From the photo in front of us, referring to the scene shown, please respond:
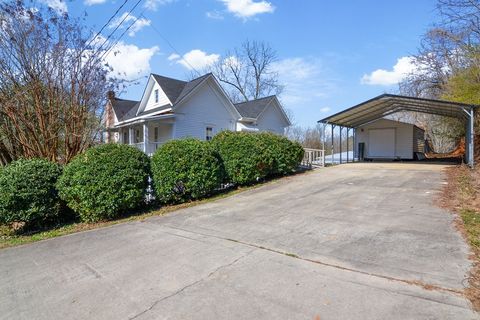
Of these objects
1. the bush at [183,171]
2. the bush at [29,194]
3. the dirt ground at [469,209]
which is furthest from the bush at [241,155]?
the dirt ground at [469,209]

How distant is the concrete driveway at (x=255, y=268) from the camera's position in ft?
9.94

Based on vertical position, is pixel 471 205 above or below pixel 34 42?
below

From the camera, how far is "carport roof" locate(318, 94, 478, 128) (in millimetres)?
13719

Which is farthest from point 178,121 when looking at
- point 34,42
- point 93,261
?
point 93,261

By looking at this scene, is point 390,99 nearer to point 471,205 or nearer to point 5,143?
point 471,205

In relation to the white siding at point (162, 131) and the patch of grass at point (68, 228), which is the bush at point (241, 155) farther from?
the white siding at point (162, 131)

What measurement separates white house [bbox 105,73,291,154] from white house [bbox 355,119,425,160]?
7558 millimetres

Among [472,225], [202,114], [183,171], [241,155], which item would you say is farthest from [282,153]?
[202,114]

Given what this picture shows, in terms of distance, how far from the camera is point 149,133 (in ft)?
68.3

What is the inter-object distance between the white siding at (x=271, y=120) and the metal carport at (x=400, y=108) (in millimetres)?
6466

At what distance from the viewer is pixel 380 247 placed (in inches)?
173

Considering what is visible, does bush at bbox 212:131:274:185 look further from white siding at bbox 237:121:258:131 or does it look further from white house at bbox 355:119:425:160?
white house at bbox 355:119:425:160

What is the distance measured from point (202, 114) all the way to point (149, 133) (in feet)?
14.0

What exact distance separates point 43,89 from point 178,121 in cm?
907
